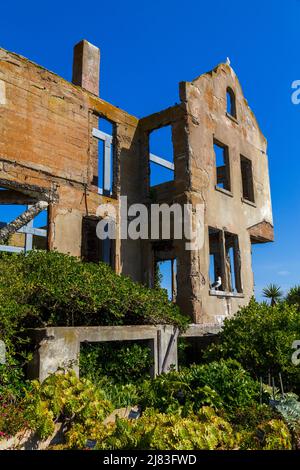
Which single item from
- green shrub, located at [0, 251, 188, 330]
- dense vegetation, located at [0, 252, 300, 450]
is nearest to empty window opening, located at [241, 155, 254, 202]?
dense vegetation, located at [0, 252, 300, 450]


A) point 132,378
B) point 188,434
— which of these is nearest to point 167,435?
point 188,434

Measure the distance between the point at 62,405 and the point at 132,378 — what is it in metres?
3.04

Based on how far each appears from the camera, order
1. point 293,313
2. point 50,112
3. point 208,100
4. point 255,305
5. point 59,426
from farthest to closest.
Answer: point 208,100 → point 50,112 → point 255,305 → point 293,313 → point 59,426

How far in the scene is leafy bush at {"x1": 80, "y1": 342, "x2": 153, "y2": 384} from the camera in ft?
24.0

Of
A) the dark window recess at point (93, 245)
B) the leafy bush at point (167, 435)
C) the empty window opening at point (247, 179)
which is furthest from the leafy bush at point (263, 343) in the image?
the empty window opening at point (247, 179)

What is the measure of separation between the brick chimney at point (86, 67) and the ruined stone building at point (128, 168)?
0.04 metres

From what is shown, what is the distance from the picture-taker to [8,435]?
451cm

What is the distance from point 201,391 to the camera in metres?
5.91

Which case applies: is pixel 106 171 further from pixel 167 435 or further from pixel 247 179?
pixel 167 435

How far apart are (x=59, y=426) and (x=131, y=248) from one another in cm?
842

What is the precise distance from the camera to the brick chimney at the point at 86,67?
13.9 metres
